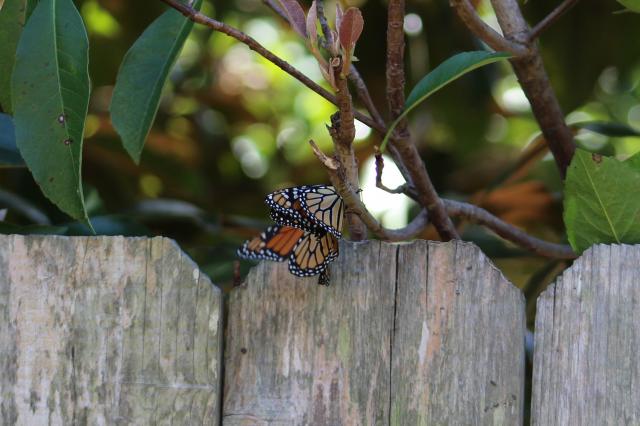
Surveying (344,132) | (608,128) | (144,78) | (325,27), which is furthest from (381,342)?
(608,128)

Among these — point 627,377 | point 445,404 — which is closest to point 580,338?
point 627,377

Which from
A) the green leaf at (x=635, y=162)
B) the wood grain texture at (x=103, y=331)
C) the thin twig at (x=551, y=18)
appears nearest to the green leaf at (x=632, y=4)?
the thin twig at (x=551, y=18)

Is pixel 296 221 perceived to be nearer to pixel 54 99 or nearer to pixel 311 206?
pixel 311 206

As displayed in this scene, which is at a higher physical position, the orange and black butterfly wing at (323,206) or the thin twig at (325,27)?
the thin twig at (325,27)

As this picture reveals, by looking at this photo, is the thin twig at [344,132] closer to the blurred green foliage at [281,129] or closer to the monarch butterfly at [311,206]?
the monarch butterfly at [311,206]

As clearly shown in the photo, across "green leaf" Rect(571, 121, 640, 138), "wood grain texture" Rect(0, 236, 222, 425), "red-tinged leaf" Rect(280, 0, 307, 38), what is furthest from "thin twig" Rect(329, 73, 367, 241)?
"green leaf" Rect(571, 121, 640, 138)

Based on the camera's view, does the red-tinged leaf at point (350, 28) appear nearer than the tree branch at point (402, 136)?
Yes

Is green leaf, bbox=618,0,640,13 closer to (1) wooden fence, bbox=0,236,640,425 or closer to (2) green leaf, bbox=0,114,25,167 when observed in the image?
(1) wooden fence, bbox=0,236,640,425
